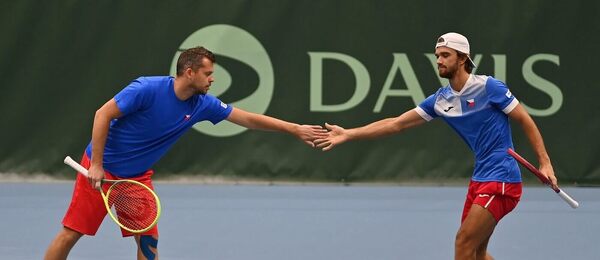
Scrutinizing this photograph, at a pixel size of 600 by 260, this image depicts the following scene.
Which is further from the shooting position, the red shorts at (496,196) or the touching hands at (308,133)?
the touching hands at (308,133)

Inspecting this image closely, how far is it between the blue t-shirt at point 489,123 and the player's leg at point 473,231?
0.17 metres

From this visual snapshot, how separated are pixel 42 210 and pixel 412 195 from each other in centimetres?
319

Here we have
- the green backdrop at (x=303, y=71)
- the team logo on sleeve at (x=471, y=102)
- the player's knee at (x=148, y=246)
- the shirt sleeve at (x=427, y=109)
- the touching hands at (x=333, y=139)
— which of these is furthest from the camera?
the green backdrop at (x=303, y=71)

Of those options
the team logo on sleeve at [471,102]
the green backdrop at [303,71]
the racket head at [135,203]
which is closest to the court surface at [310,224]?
the green backdrop at [303,71]

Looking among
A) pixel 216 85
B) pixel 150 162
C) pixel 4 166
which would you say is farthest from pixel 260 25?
pixel 150 162

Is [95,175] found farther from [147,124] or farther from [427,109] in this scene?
[427,109]

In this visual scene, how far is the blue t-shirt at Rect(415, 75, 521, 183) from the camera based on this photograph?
18.0ft

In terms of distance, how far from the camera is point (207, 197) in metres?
9.73

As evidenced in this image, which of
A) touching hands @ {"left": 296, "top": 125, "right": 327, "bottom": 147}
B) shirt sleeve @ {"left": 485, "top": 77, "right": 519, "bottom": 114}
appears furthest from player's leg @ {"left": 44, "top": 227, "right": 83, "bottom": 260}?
shirt sleeve @ {"left": 485, "top": 77, "right": 519, "bottom": 114}

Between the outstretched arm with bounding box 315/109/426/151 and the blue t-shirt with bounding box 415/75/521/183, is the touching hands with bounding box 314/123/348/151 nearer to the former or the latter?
the outstretched arm with bounding box 315/109/426/151

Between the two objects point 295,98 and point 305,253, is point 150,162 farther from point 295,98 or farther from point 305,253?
point 295,98

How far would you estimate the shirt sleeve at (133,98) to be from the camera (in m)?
5.34

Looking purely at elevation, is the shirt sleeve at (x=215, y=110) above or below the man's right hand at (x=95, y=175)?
above

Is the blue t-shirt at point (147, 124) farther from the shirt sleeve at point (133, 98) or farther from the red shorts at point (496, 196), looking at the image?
the red shorts at point (496, 196)
